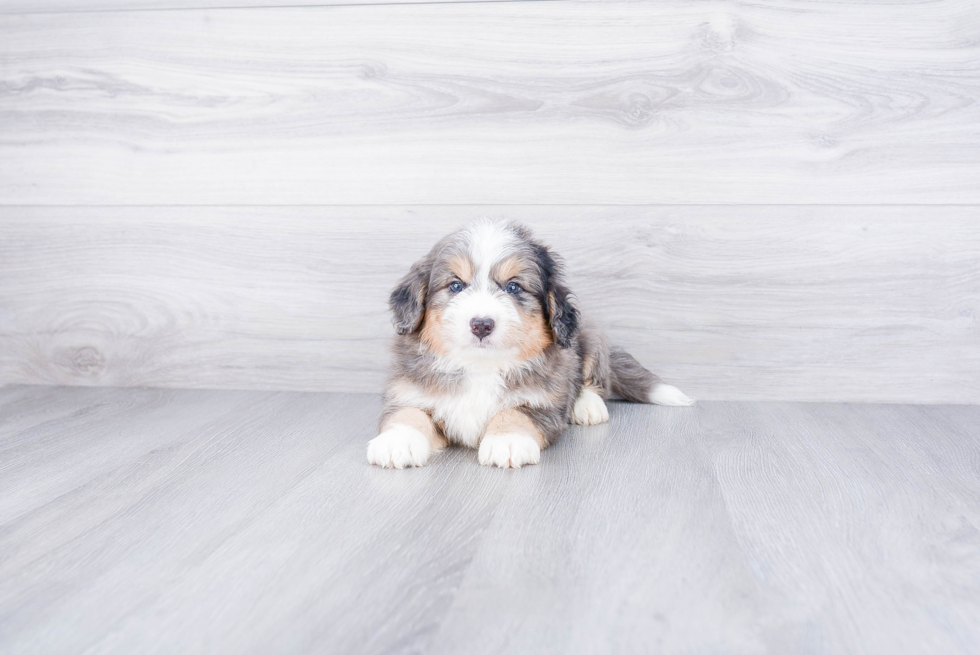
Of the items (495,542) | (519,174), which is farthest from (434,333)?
(519,174)

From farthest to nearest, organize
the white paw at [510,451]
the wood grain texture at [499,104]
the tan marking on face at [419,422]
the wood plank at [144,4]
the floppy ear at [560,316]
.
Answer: the wood plank at [144,4], the wood grain texture at [499,104], the floppy ear at [560,316], the tan marking on face at [419,422], the white paw at [510,451]

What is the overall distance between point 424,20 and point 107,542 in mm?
2054

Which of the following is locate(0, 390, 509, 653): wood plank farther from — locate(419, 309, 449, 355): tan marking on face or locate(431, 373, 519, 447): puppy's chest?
locate(419, 309, 449, 355): tan marking on face

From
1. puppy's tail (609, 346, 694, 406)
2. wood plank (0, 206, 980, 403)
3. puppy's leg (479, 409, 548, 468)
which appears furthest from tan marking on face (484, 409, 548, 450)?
wood plank (0, 206, 980, 403)

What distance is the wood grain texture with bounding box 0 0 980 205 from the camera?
2.64 metres

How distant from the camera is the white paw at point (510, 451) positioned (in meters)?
1.95

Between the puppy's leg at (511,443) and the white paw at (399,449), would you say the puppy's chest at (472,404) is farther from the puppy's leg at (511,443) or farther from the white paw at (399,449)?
the white paw at (399,449)

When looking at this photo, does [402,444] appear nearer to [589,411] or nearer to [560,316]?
[560,316]

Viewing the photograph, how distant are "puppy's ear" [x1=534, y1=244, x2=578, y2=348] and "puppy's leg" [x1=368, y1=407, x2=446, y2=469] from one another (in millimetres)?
455

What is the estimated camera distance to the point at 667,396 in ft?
8.81

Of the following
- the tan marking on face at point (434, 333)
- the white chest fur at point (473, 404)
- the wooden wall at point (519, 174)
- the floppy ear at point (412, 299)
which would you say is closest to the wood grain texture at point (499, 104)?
the wooden wall at point (519, 174)

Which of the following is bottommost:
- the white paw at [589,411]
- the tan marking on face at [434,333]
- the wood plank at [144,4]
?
the white paw at [589,411]

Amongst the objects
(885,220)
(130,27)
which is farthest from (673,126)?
(130,27)

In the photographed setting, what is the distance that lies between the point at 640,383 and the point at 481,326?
902 millimetres
